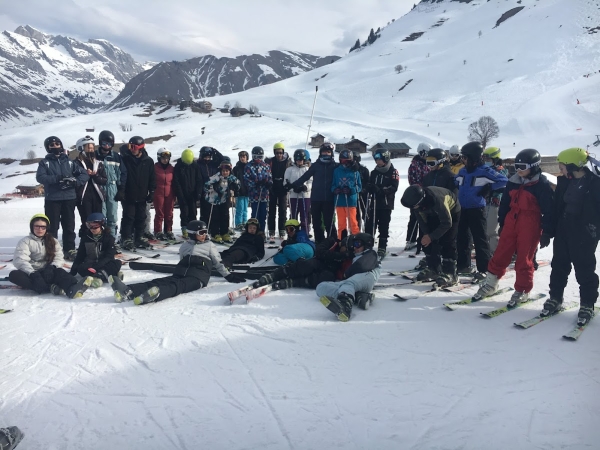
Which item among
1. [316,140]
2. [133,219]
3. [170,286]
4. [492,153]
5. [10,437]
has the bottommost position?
[10,437]

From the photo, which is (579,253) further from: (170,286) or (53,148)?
(53,148)

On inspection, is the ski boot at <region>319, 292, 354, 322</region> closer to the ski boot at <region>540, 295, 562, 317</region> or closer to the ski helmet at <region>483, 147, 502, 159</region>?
the ski boot at <region>540, 295, 562, 317</region>

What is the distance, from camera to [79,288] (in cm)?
526

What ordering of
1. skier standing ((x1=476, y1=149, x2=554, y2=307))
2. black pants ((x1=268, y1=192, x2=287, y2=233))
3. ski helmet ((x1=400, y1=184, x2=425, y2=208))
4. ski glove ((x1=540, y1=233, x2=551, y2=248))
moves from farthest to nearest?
black pants ((x1=268, y1=192, x2=287, y2=233)) < ski helmet ((x1=400, y1=184, x2=425, y2=208)) < skier standing ((x1=476, y1=149, x2=554, y2=307)) < ski glove ((x1=540, y1=233, x2=551, y2=248))

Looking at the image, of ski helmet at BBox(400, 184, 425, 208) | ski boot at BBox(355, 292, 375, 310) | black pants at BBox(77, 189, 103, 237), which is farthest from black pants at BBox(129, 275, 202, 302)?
ski helmet at BBox(400, 184, 425, 208)

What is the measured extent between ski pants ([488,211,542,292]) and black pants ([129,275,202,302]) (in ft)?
12.7

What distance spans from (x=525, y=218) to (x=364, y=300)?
6.76 ft

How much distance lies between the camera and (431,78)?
88.4 metres

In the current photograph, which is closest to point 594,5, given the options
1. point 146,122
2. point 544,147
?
point 544,147

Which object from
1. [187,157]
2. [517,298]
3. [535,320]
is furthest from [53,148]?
[535,320]

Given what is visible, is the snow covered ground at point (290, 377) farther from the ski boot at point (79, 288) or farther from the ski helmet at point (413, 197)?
the ski helmet at point (413, 197)

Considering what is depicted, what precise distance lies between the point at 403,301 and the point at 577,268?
1900 millimetres

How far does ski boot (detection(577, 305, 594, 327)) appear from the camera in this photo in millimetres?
4254

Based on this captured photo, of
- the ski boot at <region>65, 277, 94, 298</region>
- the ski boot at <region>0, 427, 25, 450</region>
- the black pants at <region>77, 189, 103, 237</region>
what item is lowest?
the ski boot at <region>0, 427, 25, 450</region>
